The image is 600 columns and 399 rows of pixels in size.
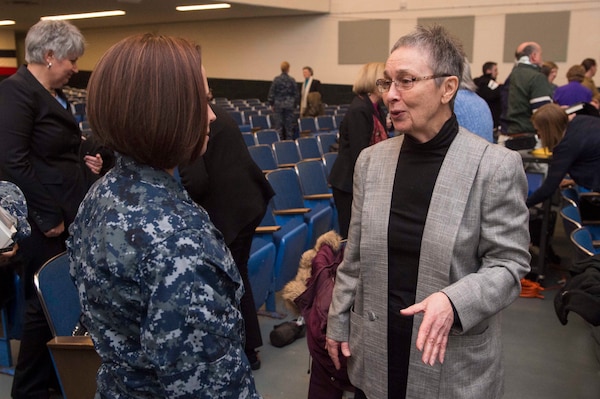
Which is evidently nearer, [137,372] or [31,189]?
[137,372]

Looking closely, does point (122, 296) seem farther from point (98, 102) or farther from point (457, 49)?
point (457, 49)

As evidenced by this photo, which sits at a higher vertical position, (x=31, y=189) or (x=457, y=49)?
(x=457, y=49)

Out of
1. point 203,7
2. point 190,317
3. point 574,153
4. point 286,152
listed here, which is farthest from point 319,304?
point 203,7

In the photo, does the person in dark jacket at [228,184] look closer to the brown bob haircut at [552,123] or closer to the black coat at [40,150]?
the black coat at [40,150]

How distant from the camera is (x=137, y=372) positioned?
0.97 m

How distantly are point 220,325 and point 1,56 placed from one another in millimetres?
22781

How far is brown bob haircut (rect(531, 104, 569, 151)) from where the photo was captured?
3.92 meters

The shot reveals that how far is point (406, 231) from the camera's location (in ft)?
4.68

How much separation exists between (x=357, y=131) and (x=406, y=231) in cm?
189

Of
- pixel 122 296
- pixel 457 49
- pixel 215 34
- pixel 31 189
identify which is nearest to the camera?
pixel 122 296

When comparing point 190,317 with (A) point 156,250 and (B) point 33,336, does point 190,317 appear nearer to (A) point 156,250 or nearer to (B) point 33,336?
(A) point 156,250

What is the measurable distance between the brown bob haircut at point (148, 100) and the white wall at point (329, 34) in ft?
41.4

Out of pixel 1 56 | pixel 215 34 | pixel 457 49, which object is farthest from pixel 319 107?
pixel 1 56

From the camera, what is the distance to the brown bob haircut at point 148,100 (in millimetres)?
920
